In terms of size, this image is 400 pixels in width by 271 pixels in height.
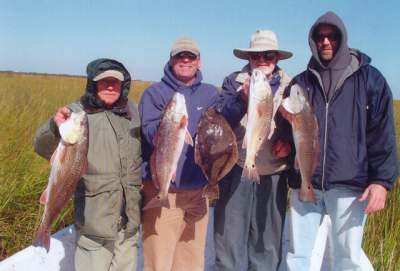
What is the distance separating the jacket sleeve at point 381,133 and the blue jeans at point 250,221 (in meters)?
0.97

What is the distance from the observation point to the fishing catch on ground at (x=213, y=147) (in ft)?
9.92

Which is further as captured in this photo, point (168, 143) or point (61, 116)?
point (168, 143)

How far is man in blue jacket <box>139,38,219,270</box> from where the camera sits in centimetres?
332

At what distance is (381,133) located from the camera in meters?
2.87

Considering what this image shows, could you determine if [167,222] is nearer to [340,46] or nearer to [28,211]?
[28,211]

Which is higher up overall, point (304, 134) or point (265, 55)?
point (265, 55)

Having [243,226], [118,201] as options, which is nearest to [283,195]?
[243,226]

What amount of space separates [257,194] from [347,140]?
1158mm

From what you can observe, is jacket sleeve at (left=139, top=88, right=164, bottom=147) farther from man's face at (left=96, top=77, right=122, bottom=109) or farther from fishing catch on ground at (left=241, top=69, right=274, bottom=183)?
fishing catch on ground at (left=241, top=69, right=274, bottom=183)

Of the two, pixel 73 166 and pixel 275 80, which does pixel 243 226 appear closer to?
pixel 275 80

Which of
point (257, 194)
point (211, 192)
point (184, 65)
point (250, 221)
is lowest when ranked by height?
point (250, 221)

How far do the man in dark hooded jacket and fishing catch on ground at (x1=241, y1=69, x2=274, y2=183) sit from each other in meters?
1.24

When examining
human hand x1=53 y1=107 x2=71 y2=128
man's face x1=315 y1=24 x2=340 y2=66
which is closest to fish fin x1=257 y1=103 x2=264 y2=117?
man's face x1=315 y1=24 x2=340 y2=66

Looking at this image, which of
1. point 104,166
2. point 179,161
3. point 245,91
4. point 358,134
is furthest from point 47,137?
point 358,134
